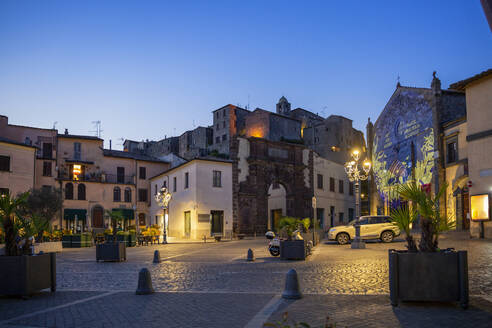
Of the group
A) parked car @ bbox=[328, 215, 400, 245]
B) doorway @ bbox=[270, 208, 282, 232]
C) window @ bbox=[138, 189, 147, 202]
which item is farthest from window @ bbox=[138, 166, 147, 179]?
parked car @ bbox=[328, 215, 400, 245]

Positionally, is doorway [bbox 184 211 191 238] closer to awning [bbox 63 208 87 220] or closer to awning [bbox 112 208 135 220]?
awning [bbox 112 208 135 220]

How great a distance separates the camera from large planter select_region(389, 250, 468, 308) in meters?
6.31

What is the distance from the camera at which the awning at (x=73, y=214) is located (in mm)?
42750

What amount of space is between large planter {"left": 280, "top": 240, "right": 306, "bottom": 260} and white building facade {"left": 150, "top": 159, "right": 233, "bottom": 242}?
66.2 ft

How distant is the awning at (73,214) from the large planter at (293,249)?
3418 centimetres

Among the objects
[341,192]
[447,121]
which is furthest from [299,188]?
[447,121]

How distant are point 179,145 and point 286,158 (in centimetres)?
3316

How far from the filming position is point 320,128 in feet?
202

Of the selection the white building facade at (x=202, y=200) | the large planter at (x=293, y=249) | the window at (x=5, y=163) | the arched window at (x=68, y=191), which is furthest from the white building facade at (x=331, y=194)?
the window at (x=5, y=163)

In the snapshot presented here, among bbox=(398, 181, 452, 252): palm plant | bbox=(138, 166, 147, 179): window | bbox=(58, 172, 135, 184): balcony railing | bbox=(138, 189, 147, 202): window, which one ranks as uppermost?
bbox=(138, 166, 147, 179): window

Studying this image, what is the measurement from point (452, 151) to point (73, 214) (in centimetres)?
3650

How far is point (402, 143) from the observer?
3691 centimetres

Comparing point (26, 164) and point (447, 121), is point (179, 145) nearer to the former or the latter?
point (26, 164)

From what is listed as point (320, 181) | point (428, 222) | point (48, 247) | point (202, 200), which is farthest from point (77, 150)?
point (428, 222)
